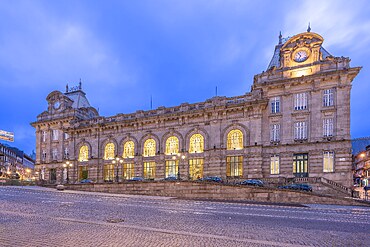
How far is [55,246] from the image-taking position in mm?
8031

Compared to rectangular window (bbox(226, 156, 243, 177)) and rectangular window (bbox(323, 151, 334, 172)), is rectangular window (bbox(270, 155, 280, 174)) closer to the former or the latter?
rectangular window (bbox(226, 156, 243, 177))

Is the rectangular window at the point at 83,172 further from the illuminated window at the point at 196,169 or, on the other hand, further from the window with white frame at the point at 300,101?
the window with white frame at the point at 300,101

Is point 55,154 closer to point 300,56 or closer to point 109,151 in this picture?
point 109,151

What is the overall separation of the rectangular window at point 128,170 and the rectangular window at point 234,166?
18170mm

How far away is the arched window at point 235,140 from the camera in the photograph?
4172 centimetres

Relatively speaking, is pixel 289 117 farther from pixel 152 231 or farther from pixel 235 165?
pixel 152 231

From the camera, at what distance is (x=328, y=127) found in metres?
37.0

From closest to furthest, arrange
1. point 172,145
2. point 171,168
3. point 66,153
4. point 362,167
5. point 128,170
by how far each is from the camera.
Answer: point 171,168 → point 172,145 → point 128,170 → point 66,153 → point 362,167

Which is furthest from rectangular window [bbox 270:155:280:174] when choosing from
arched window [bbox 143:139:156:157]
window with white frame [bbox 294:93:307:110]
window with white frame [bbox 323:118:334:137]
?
arched window [bbox 143:139:156:157]

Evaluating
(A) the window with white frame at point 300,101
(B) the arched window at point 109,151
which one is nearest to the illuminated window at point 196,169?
(A) the window with white frame at point 300,101

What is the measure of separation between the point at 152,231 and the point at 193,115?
35231 mm

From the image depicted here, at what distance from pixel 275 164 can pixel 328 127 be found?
878 centimetres

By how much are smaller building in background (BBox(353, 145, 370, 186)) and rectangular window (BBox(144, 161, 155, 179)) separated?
72.6m

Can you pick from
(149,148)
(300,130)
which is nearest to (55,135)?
(149,148)
